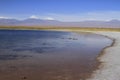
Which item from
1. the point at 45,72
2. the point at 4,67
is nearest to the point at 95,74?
the point at 45,72

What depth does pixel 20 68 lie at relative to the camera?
17547 mm

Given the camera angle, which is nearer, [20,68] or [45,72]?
[45,72]

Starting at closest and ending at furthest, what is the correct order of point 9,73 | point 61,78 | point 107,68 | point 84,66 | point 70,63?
point 61,78 → point 9,73 → point 107,68 → point 84,66 → point 70,63

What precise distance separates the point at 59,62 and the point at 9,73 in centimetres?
524

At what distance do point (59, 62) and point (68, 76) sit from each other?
16.6 feet

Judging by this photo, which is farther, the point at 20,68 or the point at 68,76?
the point at 20,68

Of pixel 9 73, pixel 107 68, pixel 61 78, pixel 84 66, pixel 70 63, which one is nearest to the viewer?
pixel 61 78

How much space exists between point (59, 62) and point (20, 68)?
3.69 meters

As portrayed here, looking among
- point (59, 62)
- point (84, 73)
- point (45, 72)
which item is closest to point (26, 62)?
point (59, 62)

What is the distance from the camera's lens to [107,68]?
16.9 m

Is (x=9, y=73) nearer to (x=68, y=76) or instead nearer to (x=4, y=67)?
(x=4, y=67)

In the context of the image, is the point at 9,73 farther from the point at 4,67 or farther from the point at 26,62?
the point at 26,62

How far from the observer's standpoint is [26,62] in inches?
794

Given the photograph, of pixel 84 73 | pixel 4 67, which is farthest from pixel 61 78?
pixel 4 67
